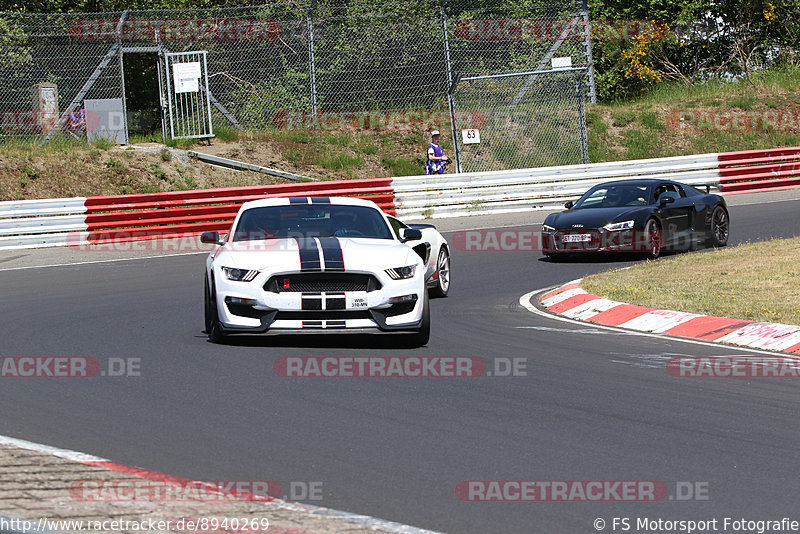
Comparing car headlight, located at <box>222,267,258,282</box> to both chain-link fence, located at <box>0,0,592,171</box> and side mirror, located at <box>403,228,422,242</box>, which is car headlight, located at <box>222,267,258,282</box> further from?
chain-link fence, located at <box>0,0,592,171</box>

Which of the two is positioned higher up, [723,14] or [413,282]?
[723,14]

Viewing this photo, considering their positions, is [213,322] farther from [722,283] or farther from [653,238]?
[653,238]

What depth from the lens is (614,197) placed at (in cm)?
1823

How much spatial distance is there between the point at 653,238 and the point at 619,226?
633 mm

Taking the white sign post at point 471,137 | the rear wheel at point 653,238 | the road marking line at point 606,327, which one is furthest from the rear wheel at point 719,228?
the white sign post at point 471,137

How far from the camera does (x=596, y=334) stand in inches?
441

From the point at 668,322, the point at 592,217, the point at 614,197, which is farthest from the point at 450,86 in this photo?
the point at 668,322

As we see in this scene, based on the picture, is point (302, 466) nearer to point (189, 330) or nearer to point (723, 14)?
point (189, 330)

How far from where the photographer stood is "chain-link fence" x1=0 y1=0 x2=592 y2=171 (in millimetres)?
25266

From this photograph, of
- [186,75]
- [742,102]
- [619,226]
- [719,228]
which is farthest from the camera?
[742,102]

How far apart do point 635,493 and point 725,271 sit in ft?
32.5

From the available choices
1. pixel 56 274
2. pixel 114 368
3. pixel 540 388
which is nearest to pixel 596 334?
pixel 540 388

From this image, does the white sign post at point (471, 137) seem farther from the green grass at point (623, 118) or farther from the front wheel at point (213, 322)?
the front wheel at point (213, 322)

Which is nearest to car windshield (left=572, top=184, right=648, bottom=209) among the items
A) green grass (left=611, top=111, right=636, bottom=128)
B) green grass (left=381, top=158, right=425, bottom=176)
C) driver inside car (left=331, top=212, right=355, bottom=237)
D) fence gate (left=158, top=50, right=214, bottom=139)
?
driver inside car (left=331, top=212, right=355, bottom=237)
